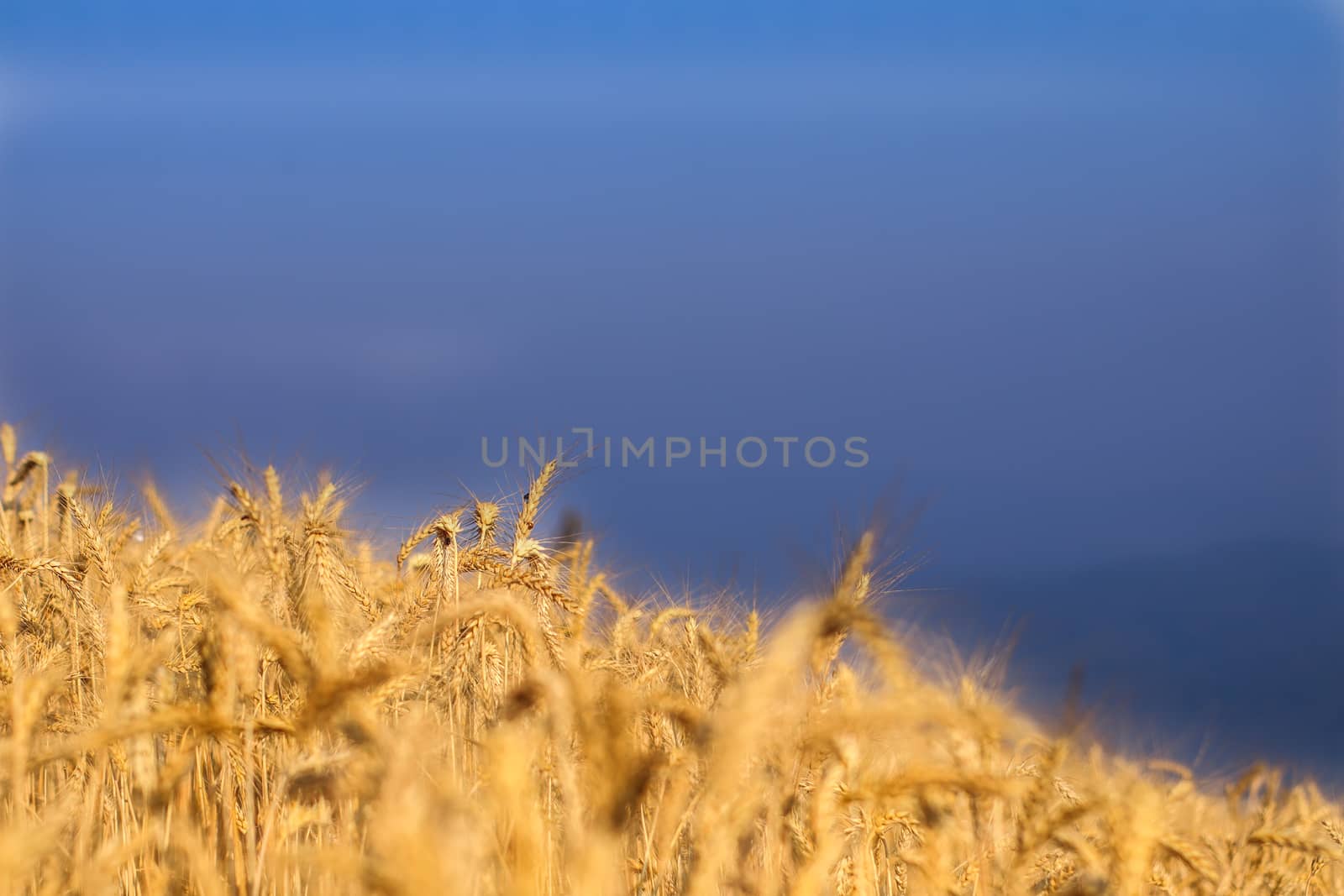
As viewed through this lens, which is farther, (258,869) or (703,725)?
(258,869)

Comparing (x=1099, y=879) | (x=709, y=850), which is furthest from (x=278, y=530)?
(x=1099, y=879)

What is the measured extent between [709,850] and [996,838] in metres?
1.45

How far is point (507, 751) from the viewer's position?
1295 mm

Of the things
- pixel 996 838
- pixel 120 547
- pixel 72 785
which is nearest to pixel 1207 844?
pixel 996 838

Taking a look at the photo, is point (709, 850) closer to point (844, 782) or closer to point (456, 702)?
point (844, 782)

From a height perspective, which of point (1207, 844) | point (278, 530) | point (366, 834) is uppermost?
point (278, 530)

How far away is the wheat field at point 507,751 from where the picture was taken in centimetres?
161

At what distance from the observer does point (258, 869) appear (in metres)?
2.23

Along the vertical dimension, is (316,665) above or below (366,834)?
above

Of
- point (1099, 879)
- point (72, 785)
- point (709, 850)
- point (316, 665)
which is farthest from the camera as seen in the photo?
point (72, 785)

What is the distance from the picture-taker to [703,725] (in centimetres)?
185

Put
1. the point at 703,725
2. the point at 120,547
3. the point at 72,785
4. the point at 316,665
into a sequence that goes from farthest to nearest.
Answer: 1. the point at 120,547
2. the point at 72,785
3. the point at 316,665
4. the point at 703,725

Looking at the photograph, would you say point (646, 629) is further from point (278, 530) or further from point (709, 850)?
point (709, 850)

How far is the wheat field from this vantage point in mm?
1609
